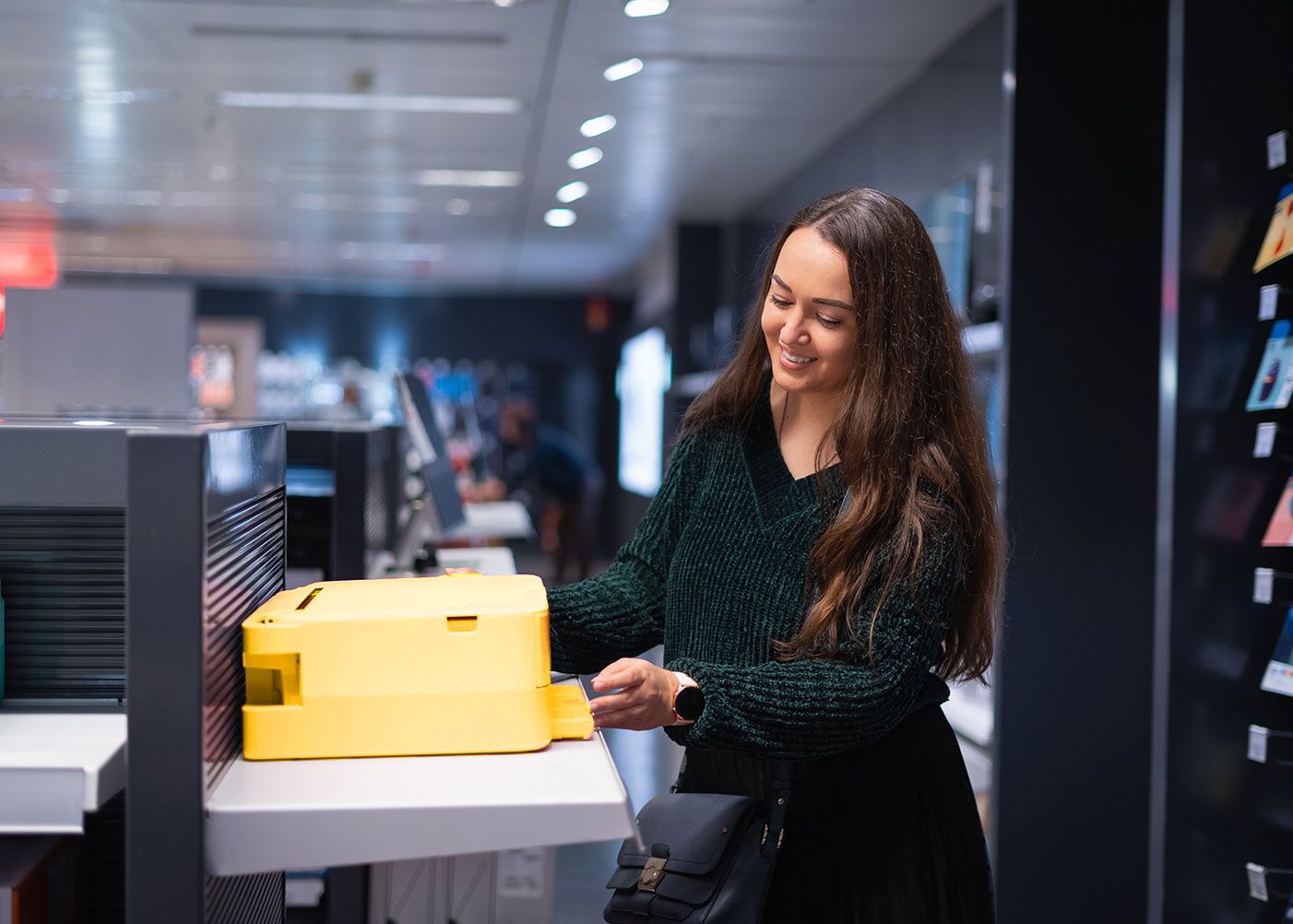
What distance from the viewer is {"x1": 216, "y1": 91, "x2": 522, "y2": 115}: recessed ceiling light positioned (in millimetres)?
6246

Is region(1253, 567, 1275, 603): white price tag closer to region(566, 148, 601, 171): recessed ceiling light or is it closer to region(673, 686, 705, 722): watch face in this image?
region(673, 686, 705, 722): watch face

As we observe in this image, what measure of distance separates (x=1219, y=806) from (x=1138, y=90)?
2.05m

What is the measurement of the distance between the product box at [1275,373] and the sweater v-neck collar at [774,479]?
4.81 feet

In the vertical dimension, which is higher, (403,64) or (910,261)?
(403,64)

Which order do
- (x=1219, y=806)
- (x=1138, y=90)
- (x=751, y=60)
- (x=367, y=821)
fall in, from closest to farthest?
(x=367, y=821), (x=1219, y=806), (x=1138, y=90), (x=751, y=60)

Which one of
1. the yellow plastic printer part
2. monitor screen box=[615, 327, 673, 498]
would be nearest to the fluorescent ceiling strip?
monitor screen box=[615, 327, 673, 498]

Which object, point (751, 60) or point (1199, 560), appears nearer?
point (1199, 560)

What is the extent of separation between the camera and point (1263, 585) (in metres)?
2.73

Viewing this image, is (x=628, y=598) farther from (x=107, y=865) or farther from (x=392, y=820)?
(x=107, y=865)

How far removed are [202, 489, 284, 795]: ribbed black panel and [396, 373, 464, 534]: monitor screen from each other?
2.01m

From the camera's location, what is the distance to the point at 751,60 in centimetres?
552

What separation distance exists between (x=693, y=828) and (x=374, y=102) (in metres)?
5.50

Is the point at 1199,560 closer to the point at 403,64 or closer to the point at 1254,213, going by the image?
the point at 1254,213

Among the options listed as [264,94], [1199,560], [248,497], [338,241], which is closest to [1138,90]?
[1199,560]
